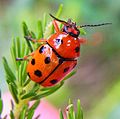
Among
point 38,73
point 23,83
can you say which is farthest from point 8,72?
point 38,73

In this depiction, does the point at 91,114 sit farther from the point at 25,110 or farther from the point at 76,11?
the point at 25,110

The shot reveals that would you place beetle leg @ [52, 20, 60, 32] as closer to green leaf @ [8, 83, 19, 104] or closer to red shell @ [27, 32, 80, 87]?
red shell @ [27, 32, 80, 87]

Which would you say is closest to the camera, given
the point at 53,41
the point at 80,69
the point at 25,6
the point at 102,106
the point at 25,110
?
the point at 25,110

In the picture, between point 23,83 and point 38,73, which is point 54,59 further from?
point 23,83

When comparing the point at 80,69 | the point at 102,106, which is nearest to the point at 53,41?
the point at 102,106

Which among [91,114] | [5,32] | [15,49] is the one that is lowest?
[91,114]

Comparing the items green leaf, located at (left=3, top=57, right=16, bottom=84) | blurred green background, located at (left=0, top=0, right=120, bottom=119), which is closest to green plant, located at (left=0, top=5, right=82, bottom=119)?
green leaf, located at (left=3, top=57, right=16, bottom=84)

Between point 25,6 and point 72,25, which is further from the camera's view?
point 25,6
